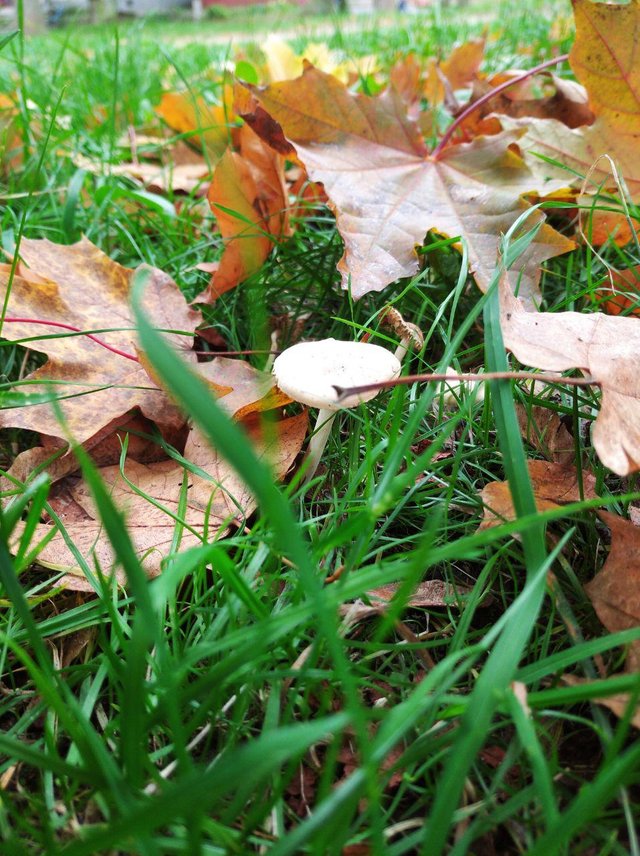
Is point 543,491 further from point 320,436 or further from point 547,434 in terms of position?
point 320,436

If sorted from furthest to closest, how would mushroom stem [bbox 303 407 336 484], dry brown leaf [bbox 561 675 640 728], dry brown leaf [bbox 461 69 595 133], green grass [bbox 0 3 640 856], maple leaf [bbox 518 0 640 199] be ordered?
dry brown leaf [bbox 461 69 595 133] → maple leaf [bbox 518 0 640 199] → mushroom stem [bbox 303 407 336 484] → dry brown leaf [bbox 561 675 640 728] → green grass [bbox 0 3 640 856]

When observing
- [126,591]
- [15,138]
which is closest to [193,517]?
[126,591]

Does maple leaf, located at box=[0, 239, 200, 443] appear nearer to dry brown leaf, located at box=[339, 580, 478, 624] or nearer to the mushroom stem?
the mushroom stem

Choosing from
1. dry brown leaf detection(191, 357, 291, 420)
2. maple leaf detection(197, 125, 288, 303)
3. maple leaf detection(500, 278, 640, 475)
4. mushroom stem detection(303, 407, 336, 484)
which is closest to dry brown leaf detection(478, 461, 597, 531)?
maple leaf detection(500, 278, 640, 475)

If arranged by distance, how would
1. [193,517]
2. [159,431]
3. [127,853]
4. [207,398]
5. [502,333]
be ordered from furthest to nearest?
[159,431], [193,517], [502,333], [127,853], [207,398]

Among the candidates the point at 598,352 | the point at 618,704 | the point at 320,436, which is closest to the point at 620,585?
the point at 618,704

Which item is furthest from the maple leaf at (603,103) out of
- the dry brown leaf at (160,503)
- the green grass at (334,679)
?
the dry brown leaf at (160,503)

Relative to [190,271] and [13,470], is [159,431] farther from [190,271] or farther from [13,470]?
[190,271]
